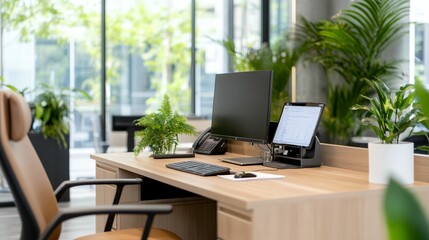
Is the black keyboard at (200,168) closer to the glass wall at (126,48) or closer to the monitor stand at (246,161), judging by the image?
the monitor stand at (246,161)

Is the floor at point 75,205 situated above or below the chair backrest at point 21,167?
below

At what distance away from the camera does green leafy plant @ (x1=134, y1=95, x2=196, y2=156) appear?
325 centimetres

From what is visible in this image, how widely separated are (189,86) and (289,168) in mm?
5485

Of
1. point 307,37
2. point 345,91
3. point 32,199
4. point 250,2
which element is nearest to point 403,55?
point 345,91

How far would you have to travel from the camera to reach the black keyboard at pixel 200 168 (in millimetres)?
2434

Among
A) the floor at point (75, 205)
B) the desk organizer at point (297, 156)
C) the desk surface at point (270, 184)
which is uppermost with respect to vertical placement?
the desk organizer at point (297, 156)

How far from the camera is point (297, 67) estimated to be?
23.8 ft

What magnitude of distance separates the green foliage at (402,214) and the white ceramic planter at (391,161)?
1.66 m

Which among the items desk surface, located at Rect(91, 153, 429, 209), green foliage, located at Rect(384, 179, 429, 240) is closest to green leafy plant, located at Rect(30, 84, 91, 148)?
desk surface, located at Rect(91, 153, 429, 209)

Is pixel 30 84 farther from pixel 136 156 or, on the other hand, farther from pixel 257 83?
pixel 257 83

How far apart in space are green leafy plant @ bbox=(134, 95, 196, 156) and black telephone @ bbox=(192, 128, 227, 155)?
0.16m

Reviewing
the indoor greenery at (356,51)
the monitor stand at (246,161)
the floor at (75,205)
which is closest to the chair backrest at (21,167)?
the monitor stand at (246,161)

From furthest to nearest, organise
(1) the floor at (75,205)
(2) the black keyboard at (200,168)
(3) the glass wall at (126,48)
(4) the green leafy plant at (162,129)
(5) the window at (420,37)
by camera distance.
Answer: (3) the glass wall at (126,48)
(5) the window at (420,37)
(1) the floor at (75,205)
(4) the green leafy plant at (162,129)
(2) the black keyboard at (200,168)

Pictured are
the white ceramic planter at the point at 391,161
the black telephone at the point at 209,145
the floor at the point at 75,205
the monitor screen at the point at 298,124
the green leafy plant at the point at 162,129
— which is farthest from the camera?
the floor at the point at 75,205
